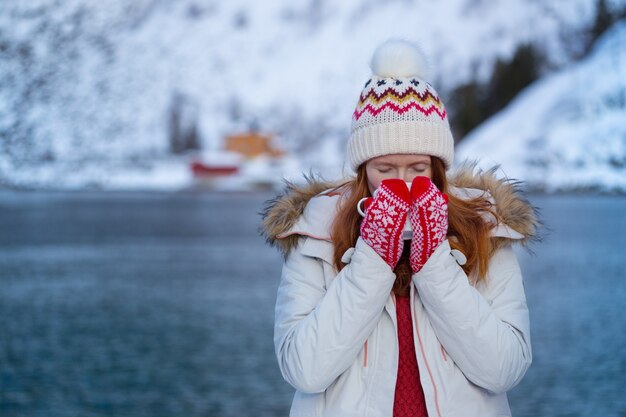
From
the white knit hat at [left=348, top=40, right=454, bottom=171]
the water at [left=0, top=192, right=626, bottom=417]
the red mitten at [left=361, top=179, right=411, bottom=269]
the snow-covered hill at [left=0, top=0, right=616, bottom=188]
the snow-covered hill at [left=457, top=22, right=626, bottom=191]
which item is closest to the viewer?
the red mitten at [left=361, top=179, right=411, bottom=269]

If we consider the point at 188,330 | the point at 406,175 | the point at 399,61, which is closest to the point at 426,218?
the point at 406,175

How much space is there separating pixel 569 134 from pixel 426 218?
6967 centimetres

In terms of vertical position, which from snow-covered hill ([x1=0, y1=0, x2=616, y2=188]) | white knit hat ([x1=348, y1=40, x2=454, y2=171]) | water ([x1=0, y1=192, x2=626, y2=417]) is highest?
snow-covered hill ([x1=0, y1=0, x2=616, y2=188])

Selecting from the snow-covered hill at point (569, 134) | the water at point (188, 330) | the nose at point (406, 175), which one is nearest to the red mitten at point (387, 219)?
the nose at point (406, 175)

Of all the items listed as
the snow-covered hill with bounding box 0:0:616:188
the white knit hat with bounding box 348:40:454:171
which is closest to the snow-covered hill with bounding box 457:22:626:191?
the snow-covered hill with bounding box 0:0:616:188

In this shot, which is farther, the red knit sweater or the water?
the water

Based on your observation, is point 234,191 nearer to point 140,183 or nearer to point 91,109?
point 140,183

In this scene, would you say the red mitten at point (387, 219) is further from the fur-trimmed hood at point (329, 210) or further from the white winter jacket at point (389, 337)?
the fur-trimmed hood at point (329, 210)

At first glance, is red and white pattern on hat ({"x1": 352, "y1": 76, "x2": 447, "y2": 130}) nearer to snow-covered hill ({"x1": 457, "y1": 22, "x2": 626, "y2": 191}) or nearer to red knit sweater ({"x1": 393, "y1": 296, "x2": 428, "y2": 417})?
red knit sweater ({"x1": 393, "y1": 296, "x2": 428, "y2": 417})

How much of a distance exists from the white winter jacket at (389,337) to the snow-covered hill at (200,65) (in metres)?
99.5

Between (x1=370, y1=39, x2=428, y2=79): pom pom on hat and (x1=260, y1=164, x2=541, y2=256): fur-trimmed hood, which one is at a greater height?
(x1=370, y1=39, x2=428, y2=79): pom pom on hat

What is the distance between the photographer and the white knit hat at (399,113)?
2389 mm

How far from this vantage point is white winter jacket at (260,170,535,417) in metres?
2.22

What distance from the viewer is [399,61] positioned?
2447 millimetres
